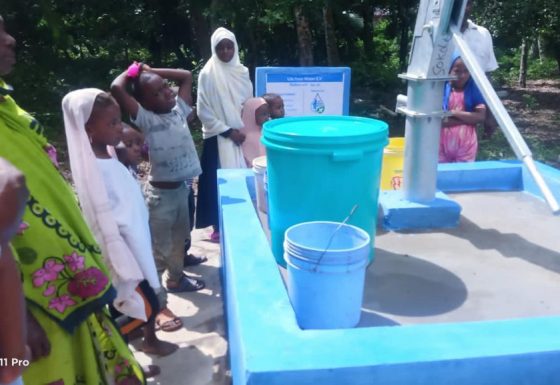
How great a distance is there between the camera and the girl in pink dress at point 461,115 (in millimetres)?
3402

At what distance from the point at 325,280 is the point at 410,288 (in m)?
0.56

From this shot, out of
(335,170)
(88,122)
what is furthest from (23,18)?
(335,170)

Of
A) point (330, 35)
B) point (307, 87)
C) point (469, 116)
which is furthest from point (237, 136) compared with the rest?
point (330, 35)

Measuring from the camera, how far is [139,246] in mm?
2174

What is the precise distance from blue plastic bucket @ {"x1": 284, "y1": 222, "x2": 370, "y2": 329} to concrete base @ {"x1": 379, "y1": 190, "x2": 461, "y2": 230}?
81 cm

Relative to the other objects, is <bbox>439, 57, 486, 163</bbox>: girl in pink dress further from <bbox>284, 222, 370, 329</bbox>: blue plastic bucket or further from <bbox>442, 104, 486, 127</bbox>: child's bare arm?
<bbox>284, 222, 370, 329</bbox>: blue plastic bucket

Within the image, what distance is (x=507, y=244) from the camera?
241 centimetres

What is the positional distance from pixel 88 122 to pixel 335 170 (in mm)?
1012

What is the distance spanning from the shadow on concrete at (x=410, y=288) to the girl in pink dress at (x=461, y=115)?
1470 mm

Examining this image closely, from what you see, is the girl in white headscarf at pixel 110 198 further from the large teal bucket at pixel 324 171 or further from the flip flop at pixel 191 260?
the flip flop at pixel 191 260

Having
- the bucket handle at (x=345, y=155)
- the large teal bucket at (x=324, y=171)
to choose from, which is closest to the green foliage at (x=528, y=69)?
the large teal bucket at (x=324, y=171)

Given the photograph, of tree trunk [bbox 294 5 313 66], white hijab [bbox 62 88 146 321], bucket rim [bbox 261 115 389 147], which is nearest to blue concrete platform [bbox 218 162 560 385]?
bucket rim [bbox 261 115 389 147]

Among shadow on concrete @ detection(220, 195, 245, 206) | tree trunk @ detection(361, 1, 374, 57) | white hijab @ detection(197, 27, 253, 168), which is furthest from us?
tree trunk @ detection(361, 1, 374, 57)

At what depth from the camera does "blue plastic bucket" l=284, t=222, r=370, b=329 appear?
5.23 feet
